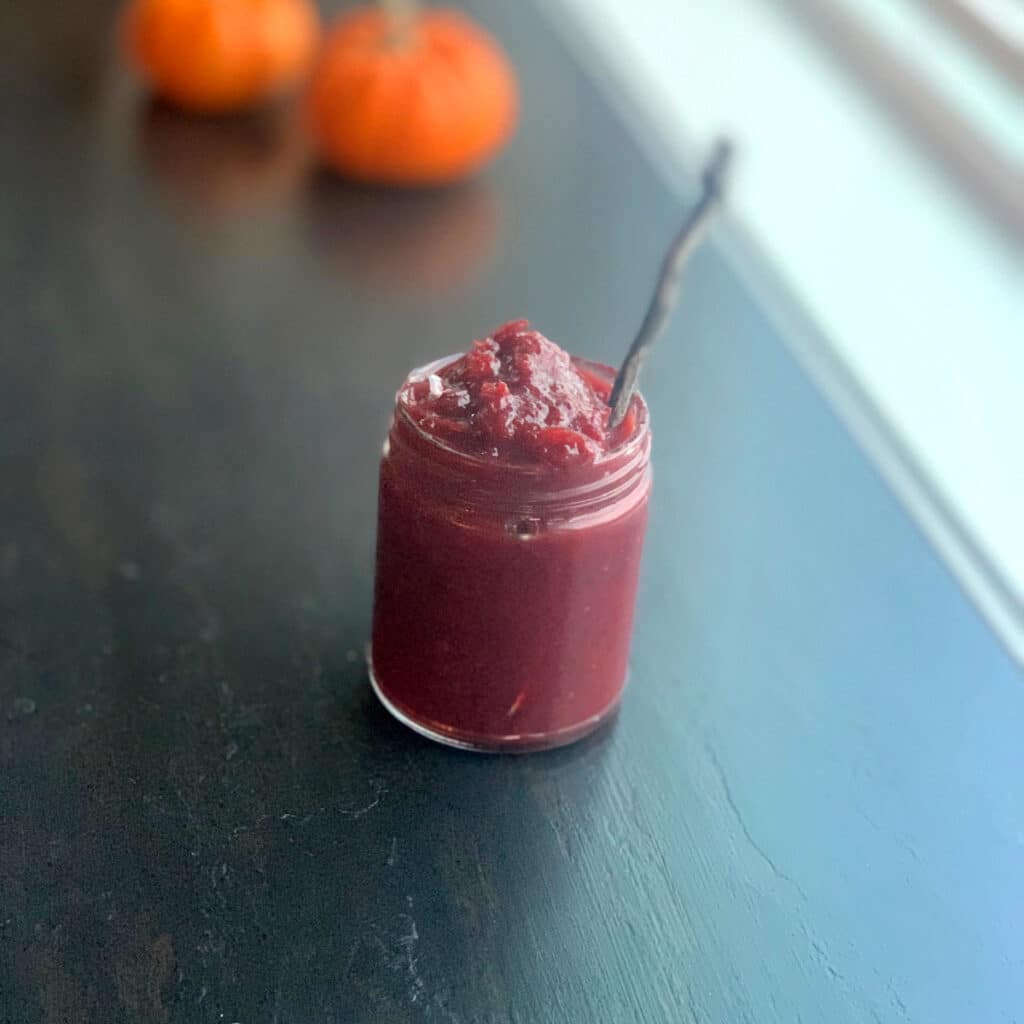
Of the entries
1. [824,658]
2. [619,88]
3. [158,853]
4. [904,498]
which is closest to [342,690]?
[158,853]

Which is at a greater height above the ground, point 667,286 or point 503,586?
point 667,286

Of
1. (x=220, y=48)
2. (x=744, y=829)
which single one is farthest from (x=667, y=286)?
(x=220, y=48)

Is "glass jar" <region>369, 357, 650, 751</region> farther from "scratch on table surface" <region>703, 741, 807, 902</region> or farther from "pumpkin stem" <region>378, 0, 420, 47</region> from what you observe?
"pumpkin stem" <region>378, 0, 420, 47</region>

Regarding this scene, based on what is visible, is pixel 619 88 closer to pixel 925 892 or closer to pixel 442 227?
pixel 442 227

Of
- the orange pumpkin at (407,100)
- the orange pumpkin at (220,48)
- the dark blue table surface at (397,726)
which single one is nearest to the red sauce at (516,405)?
the dark blue table surface at (397,726)

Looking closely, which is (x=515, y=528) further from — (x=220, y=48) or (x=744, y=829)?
(x=220, y=48)

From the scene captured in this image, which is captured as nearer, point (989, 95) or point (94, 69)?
point (989, 95)

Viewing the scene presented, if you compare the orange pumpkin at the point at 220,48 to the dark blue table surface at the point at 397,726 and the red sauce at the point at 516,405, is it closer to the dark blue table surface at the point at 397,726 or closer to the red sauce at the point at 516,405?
the dark blue table surface at the point at 397,726
